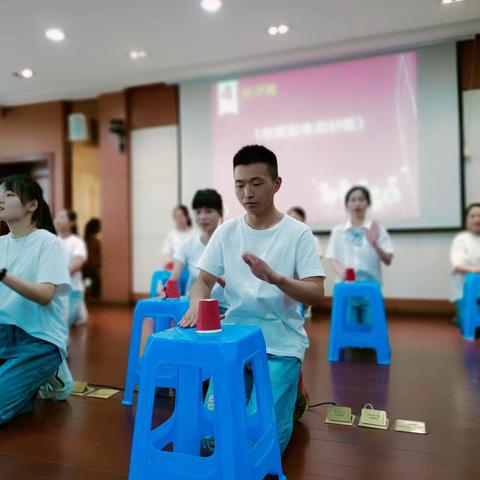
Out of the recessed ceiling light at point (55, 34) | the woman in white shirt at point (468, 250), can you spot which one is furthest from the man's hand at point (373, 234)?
the recessed ceiling light at point (55, 34)

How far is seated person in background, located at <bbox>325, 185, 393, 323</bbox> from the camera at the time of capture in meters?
3.36

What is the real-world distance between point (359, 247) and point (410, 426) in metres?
1.80

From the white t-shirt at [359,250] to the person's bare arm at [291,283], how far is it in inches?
80.2

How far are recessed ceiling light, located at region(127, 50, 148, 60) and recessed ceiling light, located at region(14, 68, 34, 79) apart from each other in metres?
1.29

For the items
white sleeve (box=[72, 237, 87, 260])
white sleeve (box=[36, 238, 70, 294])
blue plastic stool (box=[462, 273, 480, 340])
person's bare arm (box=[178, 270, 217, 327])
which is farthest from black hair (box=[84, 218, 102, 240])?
person's bare arm (box=[178, 270, 217, 327])

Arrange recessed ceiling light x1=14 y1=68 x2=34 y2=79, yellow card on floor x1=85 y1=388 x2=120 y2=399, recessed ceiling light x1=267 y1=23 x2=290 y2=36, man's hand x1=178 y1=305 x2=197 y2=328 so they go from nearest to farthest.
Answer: man's hand x1=178 y1=305 x2=197 y2=328
yellow card on floor x1=85 y1=388 x2=120 y2=399
recessed ceiling light x1=267 y1=23 x2=290 y2=36
recessed ceiling light x1=14 y1=68 x2=34 y2=79

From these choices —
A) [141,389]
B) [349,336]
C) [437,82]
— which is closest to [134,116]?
[437,82]

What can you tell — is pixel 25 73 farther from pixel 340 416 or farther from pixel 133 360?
pixel 340 416

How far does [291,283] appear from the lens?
4.55 ft

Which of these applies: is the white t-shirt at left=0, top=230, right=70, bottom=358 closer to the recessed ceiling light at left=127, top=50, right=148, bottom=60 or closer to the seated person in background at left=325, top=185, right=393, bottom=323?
the seated person in background at left=325, top=185, right=393, bottom=323

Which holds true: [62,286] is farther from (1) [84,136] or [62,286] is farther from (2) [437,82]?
(1) [84,136]

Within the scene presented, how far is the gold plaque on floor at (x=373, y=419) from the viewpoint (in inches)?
71.4

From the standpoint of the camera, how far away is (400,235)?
468cm

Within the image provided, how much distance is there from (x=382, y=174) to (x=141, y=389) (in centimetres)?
403
